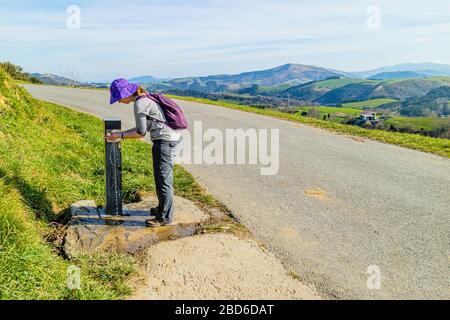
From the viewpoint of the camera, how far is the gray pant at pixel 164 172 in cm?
461

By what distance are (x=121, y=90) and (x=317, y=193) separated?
363 cm

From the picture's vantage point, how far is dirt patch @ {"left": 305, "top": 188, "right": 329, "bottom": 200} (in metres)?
6.34

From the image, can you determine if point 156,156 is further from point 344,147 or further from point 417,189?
point 344,147

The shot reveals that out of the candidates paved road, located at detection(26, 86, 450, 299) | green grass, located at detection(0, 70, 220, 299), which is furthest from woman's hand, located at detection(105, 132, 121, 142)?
paved road, located at detection(26, 86, 450, 299)

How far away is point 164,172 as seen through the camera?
467 cm

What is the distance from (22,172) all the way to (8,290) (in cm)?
277

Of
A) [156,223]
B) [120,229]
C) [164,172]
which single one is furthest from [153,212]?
[164,172]

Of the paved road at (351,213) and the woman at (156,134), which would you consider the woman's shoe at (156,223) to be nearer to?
the woman at (156,134)

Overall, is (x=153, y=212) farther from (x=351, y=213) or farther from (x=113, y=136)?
(x=351, y=213)

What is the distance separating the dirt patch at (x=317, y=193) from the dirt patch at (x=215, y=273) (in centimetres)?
A: 215

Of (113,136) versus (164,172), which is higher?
(113,136)

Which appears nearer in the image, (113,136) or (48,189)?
(113,136)

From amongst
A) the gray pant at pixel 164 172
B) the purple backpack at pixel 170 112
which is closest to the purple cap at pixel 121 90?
the purple backpack at pixel 170 112
